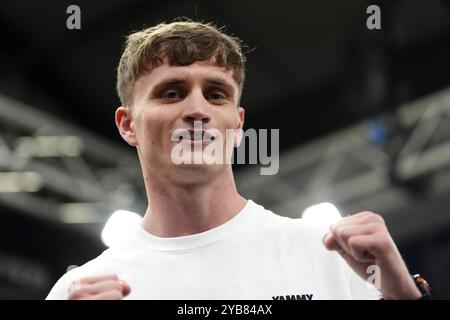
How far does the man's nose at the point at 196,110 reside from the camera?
214 cm

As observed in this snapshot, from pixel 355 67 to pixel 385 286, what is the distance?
6.64 meters

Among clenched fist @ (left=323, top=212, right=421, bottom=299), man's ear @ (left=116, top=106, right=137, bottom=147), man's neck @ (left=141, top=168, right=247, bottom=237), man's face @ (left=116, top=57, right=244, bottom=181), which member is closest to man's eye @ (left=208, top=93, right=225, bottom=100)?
man's face @ (left=116, top=57, right=244, bottom=181)

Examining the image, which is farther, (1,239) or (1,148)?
(1,239)

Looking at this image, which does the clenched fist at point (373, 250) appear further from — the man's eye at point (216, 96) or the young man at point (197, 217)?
the man's eye at point (216, 96)

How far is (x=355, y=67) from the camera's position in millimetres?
8133

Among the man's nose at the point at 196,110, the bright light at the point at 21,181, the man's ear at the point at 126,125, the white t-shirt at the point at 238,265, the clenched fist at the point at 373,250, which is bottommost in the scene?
the clenched fist at the point at 373,250

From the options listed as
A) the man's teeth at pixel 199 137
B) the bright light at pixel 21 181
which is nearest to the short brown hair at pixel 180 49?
the man's teeth at pixel 199 137

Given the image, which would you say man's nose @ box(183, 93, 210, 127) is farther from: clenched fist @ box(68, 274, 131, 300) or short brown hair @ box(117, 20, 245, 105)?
clenched fist @ box(68, 274, 131, 300)

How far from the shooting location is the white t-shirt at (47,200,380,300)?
206cm

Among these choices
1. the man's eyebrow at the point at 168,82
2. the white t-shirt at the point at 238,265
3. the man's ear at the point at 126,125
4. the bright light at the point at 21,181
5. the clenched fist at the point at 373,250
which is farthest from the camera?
the bright light at the point at 21,181

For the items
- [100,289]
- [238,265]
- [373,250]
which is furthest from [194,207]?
[373,250]

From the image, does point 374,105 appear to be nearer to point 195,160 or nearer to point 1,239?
point 1,239
